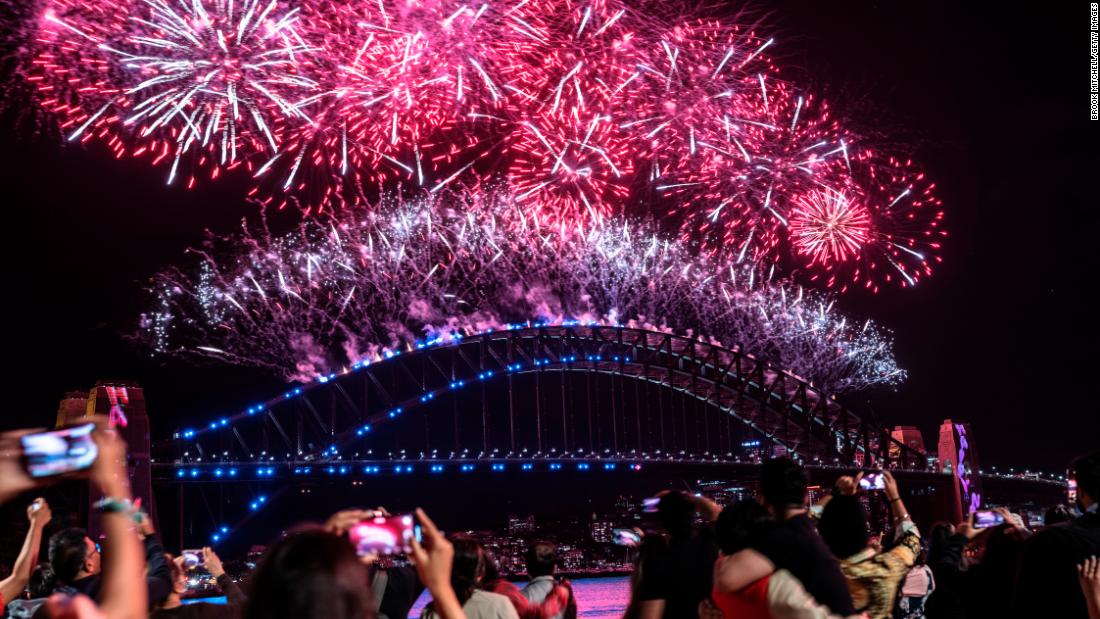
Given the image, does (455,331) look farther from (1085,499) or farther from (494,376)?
(1085,499)

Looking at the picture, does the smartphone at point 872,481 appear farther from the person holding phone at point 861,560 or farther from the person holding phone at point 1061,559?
the person holding phone at point 1061,559

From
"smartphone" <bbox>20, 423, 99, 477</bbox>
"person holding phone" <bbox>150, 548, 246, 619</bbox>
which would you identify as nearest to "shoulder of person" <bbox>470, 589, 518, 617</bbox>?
"person holding phone" <bbox>150, 548, 246, 619</bbox>

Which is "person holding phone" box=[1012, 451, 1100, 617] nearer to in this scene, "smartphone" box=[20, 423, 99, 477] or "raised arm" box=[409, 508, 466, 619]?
"raised arm" box=[409, 508, 466, 619]

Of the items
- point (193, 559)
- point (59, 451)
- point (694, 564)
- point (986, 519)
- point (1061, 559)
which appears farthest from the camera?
point (986, 519)

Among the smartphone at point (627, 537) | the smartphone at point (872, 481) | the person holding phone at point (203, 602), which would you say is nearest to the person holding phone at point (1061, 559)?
the smartphone at point (627, 537)

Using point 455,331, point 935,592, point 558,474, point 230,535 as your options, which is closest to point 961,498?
point 558,474

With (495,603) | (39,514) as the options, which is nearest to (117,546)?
(39,514)

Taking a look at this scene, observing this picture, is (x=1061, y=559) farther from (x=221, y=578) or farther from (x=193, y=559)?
(x=193, y=559)
